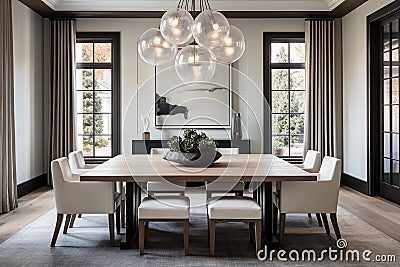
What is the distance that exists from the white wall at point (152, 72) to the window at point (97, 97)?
0.17 meters

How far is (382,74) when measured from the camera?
6926 mm

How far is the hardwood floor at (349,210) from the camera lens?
511 centimetres

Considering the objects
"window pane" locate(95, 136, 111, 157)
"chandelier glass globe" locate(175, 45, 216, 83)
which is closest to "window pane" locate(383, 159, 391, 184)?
"chandelier glass globe" locate(175, 45, 216, 83)

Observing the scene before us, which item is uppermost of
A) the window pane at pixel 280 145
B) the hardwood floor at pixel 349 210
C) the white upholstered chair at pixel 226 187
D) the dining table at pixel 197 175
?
the window pane at pixel 280 145

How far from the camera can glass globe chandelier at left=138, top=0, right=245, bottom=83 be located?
463 centimetres

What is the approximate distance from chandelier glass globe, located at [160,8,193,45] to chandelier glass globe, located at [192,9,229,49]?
0.08 metres

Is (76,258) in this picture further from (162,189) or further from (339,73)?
(339,73)

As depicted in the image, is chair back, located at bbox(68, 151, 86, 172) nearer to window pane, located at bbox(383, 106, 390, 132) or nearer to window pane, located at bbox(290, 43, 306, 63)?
window pane, located at bbox(383, 106, 390, 132)

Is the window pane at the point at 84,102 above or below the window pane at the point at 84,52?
below

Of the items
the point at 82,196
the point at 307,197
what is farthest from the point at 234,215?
the point at 82,196

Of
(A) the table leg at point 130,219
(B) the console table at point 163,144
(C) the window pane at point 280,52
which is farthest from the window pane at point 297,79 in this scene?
(A) the table leg at point 130,219

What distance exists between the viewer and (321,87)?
27.0 ft

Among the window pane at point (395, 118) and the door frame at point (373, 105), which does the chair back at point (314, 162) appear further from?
the door frame at point (373, 105)

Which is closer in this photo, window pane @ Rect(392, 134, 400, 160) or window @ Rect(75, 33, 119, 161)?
window pane @ Rect(392, 134, 400, 160)
